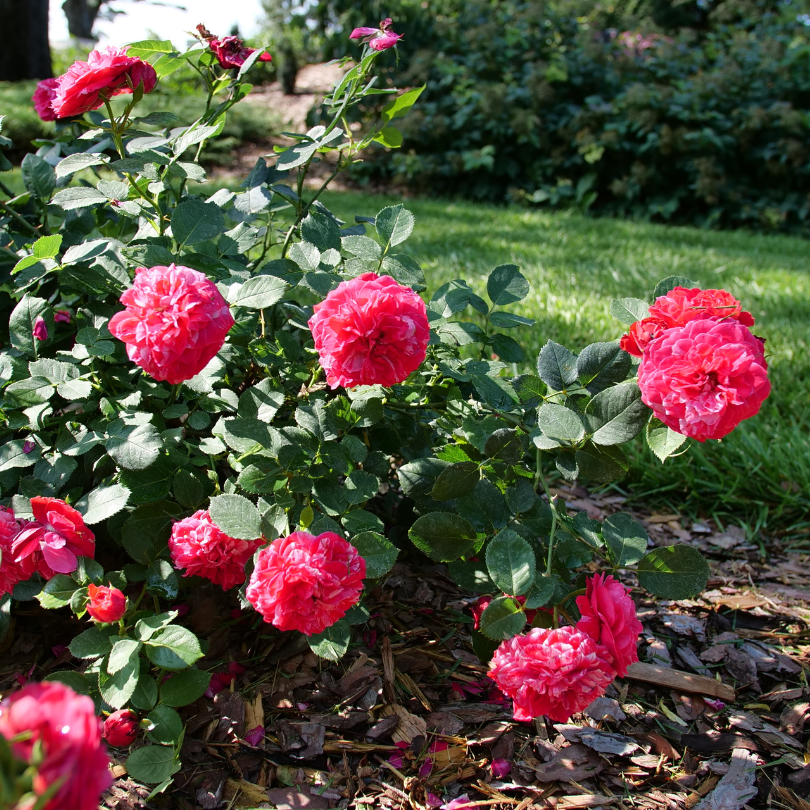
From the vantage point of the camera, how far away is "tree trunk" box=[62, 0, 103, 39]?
41.7 feet

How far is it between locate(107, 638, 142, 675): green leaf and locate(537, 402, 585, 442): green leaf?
703 millimetres

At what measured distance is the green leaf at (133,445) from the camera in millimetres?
1112

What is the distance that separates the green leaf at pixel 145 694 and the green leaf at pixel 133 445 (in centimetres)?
33

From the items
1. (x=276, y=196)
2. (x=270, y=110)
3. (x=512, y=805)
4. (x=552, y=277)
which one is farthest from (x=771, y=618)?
(x=270, y=110)

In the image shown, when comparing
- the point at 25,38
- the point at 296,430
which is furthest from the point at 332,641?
the point at 25,38

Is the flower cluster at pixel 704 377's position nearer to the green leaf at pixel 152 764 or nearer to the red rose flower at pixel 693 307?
the red rose flower at pixel 693 307

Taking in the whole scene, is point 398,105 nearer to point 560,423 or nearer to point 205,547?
point 560,423

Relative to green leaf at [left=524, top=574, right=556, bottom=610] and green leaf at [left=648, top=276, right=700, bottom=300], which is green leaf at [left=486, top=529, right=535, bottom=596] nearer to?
green leaf at [left=524, top=574, right=556, bottom=610]

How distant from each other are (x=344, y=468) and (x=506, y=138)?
613cm

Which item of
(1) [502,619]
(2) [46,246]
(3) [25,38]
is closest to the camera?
(1) [502,619]

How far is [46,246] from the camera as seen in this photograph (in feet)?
4.04

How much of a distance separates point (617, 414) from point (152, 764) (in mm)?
884

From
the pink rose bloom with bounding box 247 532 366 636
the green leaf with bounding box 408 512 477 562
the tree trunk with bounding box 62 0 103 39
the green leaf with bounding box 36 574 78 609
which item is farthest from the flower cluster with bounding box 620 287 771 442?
the tree trunk with bounding box 62 0 103 39

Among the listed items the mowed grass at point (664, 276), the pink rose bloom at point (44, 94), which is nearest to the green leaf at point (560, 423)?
the mowed grass at point (664, 276)
